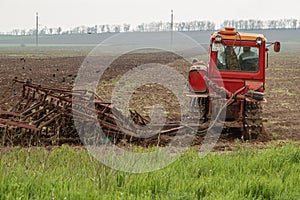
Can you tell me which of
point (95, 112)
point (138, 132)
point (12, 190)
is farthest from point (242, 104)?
point (12, 190)

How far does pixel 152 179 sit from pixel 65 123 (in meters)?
3.28

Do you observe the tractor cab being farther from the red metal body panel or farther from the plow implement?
the plow implement

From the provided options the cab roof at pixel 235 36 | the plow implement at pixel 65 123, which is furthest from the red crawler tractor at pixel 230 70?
the plow implement at pixel 65 123

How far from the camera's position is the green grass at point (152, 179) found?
4.66 m

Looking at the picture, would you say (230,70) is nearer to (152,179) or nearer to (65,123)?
(65,123)

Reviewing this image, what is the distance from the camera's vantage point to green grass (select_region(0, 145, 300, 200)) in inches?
183

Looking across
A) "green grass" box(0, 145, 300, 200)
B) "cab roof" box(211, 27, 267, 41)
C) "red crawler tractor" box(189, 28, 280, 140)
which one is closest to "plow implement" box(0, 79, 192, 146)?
"green grass" box(0, 145, 300, 200)

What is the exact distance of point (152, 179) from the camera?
526cm

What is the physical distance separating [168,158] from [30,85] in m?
3.61

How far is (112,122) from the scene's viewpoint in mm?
8492

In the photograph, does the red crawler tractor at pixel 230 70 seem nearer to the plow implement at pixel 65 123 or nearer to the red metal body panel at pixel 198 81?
the red metal body panel at pixel 198 81

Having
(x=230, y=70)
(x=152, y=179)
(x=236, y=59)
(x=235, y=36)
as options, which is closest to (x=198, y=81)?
(x=230, y=70)

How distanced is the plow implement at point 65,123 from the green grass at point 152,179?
1036 mm

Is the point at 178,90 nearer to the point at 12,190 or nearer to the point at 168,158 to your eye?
the point at 168,158
